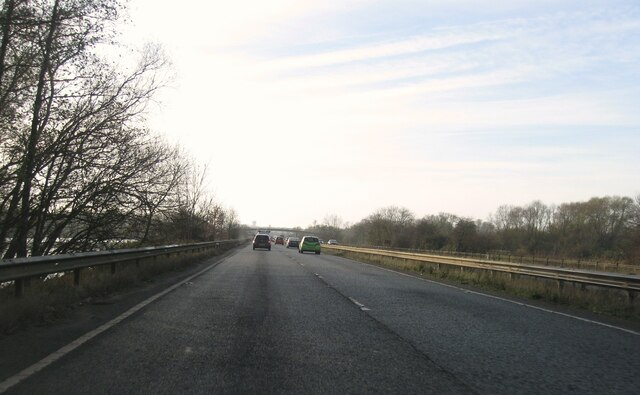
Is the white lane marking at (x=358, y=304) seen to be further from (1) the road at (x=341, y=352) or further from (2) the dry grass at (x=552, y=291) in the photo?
(2) the dry grass at (x=552, y=291)

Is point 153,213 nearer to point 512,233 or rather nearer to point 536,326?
point 536,326

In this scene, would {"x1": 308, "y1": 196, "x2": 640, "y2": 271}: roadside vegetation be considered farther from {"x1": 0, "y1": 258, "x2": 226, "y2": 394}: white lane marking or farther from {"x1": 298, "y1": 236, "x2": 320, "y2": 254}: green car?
{"x1": 0, "y1": 258, "x2": 226, "y2": 394}: white lane marking

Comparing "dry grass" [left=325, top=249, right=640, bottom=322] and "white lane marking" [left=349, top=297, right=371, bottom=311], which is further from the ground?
"dry grass" [left=325, top=249, right=640, bottom=322]

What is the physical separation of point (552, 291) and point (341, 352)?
35.3 ft

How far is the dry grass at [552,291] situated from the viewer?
1291 centimetres

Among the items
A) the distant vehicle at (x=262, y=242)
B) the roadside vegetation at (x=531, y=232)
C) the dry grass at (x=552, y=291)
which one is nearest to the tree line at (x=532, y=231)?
the roadside vegetation at (x=531, y=232)

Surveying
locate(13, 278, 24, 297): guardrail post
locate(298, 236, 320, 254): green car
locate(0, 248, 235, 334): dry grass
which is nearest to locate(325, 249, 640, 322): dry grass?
locate(0, 248, 235, 334): dry grass

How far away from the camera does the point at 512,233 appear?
113625 mm

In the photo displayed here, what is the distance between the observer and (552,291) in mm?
15383

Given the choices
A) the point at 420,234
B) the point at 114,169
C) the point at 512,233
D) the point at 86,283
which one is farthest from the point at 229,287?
the point at 512,233

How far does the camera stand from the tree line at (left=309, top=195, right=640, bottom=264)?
277 ft

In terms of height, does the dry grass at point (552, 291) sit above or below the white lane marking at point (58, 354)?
above

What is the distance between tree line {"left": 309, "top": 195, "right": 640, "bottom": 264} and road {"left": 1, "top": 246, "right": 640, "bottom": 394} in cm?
5645

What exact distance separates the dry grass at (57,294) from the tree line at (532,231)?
57.8m
